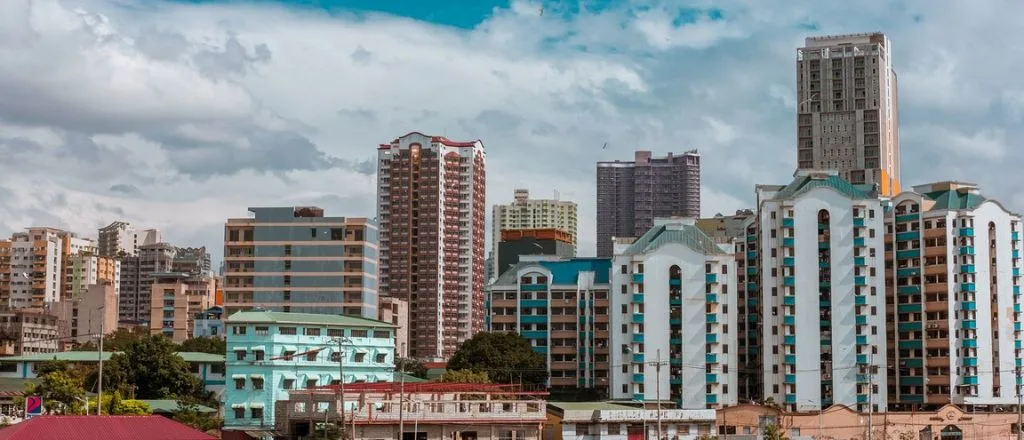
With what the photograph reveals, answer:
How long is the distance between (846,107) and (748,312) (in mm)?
71453

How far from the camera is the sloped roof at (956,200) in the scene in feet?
432

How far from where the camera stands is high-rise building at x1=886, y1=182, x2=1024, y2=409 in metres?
129

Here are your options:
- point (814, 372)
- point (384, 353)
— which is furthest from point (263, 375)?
point (814, 372)

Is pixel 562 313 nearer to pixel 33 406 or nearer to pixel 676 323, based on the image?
pixel 676 323

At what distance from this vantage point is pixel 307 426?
89625 millimetres

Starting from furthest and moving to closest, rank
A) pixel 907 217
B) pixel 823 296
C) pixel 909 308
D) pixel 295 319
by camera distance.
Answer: pixel 907 217 → pixel 909 308 → pixel 823 296 → pixel 295 319

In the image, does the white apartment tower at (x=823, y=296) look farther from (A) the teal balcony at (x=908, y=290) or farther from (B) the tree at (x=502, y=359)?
(B) the tree at (x=502, y=359)

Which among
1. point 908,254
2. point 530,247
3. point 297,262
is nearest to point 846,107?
point 530,247

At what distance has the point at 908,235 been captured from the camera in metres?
133

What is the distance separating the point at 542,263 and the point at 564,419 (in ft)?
158

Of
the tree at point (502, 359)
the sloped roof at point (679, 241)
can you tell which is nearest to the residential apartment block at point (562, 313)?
the tree at point (502, 359)

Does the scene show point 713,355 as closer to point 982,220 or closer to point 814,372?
point 814,372

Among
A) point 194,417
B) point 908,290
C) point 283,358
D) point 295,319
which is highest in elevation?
point 908,290

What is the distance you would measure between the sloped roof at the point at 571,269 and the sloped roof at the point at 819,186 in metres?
22.0
